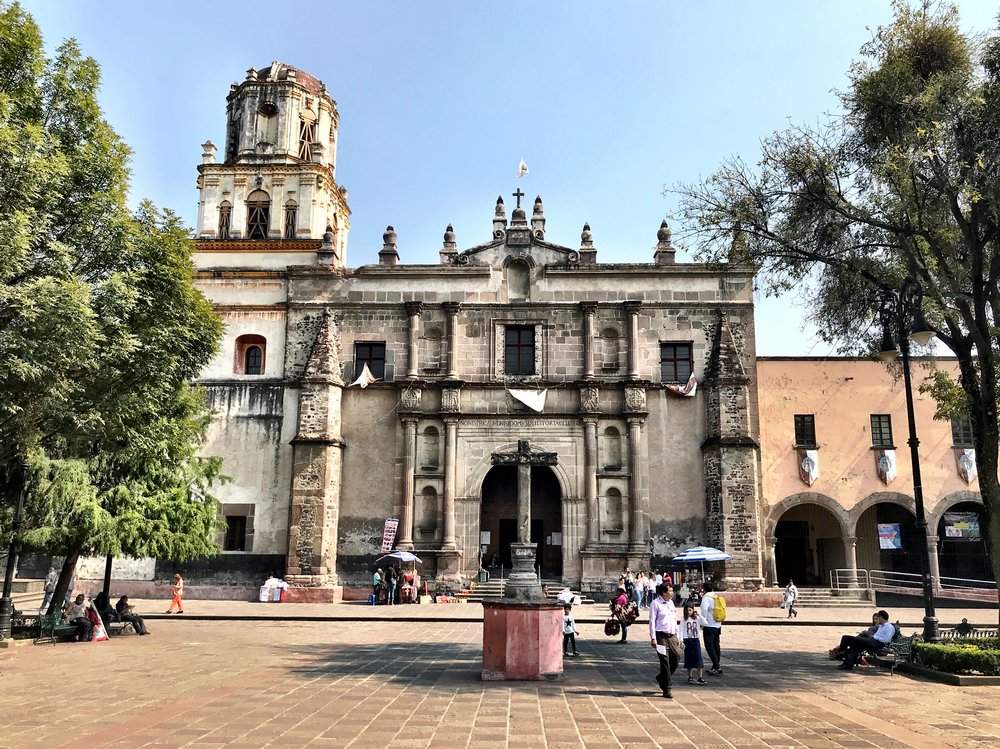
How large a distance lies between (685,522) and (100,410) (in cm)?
2091

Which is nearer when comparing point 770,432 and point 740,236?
point 740,236

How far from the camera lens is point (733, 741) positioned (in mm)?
8680

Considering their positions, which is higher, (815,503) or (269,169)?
(269,169)

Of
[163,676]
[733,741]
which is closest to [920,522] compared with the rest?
[733,741]

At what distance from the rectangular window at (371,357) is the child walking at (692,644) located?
67.7 feet

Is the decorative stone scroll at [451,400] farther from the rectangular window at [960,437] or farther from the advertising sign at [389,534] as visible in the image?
the rectangular window at [960,437]

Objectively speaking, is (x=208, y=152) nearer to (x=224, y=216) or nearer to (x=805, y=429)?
(x=224, y=216)

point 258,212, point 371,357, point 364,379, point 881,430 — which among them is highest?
point 258,212

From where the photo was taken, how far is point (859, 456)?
32.2 metres

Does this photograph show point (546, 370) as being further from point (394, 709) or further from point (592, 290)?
point (394, 709)

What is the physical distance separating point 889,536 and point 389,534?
795 inches

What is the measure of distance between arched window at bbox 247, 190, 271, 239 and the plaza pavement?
2288 centimetres

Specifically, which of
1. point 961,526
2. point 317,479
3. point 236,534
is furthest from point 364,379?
point 961,526

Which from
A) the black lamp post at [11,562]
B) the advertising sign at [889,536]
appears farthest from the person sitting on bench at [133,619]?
the advertising sign at [889,536]
